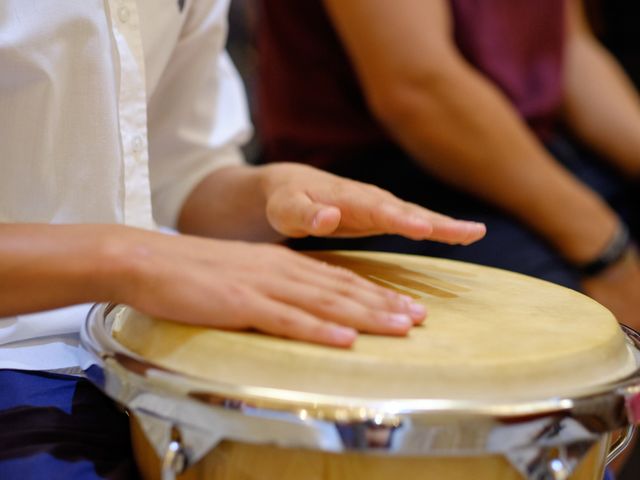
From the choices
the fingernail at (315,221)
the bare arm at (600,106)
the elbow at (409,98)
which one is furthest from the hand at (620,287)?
the fingernail at (315,221)

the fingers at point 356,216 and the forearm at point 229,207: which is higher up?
the fingers at point 356,216

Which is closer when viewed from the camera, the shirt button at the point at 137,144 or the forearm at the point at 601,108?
the shirt button at the point at 137,144

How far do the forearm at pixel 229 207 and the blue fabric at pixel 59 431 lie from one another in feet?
0.96

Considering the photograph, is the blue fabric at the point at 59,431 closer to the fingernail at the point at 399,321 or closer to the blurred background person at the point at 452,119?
the fingernail at the point at 399,321

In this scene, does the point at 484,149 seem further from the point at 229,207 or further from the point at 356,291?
the point at 356,291

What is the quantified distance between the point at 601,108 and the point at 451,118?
523 mm

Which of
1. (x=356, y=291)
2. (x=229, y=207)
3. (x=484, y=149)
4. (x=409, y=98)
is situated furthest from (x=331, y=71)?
(x=356, y=291)

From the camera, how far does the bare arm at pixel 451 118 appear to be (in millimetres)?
1185

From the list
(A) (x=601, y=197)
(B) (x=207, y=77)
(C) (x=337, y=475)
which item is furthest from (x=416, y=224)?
(A) (x=601, y=197)

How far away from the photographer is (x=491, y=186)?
1.26 metres

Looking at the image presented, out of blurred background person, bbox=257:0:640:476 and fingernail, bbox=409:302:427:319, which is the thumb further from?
blurred background person, bbox=257:0:640:476

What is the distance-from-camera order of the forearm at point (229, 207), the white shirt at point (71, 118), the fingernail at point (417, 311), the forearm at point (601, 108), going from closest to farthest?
the fingernail at point (417, 311) → the white shirt at point (71, 118) → the forearm at point (229, 207) → the forearm at point (601, 108)

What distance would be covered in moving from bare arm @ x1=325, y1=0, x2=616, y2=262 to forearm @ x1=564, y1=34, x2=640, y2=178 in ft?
1.03

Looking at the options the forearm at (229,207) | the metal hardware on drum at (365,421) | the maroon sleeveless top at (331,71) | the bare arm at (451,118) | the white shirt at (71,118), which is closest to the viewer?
the metal hardware on drum at (365,421)
